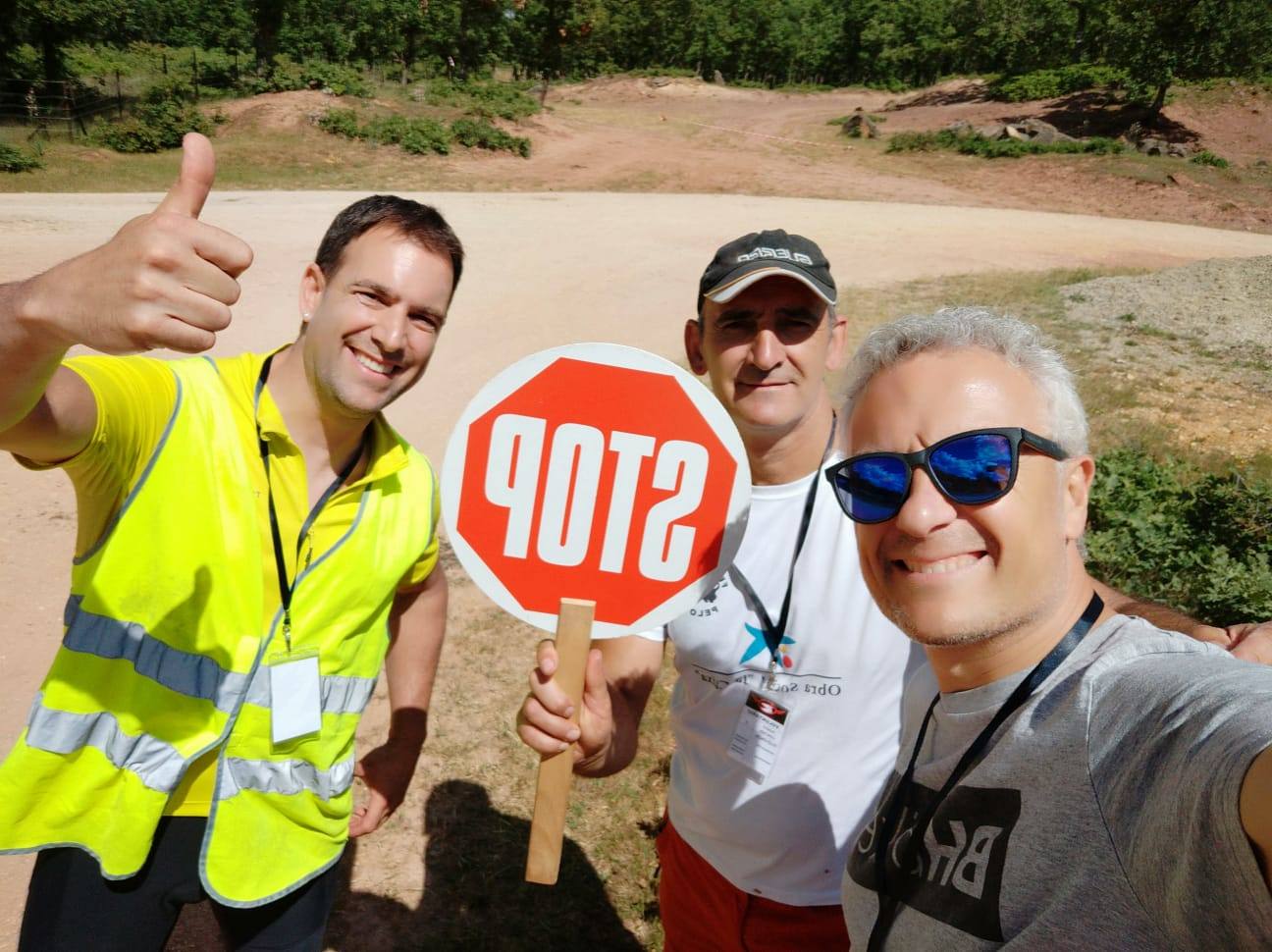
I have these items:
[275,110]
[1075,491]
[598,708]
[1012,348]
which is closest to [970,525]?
[1075,491]

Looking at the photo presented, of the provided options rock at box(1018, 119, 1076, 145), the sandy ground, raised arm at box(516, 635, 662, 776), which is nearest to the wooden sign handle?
raised arm at box(516, 635, 662, 776)

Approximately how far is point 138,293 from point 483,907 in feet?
9.91

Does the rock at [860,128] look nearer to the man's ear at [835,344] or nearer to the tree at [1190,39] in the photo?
the tree at [1190,39]

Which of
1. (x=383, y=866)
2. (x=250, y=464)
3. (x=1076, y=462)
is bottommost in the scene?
(x=383, y=866)

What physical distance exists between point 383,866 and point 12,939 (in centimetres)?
138

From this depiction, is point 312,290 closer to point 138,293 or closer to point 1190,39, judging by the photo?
point 138,293

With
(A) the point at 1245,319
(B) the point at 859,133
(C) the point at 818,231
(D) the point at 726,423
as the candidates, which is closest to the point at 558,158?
(C) the point at 818,231

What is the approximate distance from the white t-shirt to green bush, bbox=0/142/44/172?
2221 centimetres

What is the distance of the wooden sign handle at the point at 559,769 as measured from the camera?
168 cm

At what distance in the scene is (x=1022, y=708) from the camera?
1327mm

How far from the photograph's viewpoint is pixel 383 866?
3.67m

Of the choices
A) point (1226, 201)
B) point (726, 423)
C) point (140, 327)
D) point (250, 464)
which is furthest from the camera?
point (1226, 201)

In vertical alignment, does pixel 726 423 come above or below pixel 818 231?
above

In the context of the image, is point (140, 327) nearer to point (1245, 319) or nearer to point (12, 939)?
point (12, 939)
